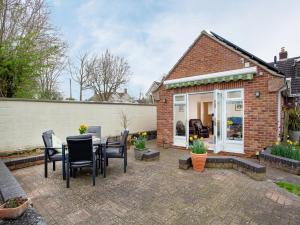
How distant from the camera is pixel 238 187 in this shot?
404cm

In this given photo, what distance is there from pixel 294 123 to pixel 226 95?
15.0 feet

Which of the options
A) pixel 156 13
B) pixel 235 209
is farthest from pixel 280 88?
pixel 156 13

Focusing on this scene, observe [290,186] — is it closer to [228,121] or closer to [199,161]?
[199,161]

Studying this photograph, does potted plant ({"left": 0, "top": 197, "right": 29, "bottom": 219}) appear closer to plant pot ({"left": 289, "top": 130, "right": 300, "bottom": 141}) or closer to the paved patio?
the paved patio

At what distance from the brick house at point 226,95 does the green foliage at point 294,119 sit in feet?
6.92

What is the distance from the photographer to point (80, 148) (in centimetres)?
407

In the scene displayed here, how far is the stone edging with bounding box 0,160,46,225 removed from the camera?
2188mm

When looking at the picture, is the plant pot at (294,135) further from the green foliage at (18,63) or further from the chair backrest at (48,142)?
the green foliage at (18,63)

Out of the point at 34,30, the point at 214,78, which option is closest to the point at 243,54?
the point at 214,78

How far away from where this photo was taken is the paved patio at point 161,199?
285 cm

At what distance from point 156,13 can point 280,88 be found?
6.95m

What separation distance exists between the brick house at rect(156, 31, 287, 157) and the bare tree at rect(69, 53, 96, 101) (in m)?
13.5

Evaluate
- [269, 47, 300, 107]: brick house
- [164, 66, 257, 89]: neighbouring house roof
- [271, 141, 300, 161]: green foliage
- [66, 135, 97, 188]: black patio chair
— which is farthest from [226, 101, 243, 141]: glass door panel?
[269, 47, 300, 107]: brick house

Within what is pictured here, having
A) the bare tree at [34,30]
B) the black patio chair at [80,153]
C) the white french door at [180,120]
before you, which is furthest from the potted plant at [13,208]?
the bare tree at [34,30]
